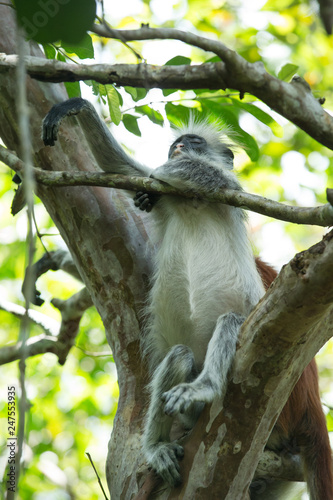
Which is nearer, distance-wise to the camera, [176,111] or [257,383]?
[257,383]

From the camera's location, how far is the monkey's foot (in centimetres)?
334

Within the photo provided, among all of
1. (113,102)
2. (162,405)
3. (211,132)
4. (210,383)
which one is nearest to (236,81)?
(210,383)

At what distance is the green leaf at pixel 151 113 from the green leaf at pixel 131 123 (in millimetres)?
84

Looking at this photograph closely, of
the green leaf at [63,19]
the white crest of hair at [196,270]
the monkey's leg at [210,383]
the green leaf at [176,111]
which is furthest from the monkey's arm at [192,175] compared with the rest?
the green leaf at [63,19]

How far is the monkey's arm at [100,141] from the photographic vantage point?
4555 mm

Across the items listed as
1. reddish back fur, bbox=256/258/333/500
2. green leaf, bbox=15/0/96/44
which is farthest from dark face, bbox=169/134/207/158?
green leaf, bbox=15/0/96/44

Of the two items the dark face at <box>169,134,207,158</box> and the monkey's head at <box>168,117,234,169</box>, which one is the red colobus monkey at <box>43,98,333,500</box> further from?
the monkey's head at <box>168,117,234,169</box>

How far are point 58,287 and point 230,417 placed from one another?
7.41 meters

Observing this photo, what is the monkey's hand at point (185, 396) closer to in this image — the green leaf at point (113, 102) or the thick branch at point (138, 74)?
the thick branch at point (138, 74)

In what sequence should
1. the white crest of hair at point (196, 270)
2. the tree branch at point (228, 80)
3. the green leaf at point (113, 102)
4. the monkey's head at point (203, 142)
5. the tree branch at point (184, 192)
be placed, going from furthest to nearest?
the monkey's head at point (203, 142)
the white crest of hair at point (196, 270)
the green leaf at point (113, 102)
the tree branch at point (184, 192)
the tree branch at point (228, 80)

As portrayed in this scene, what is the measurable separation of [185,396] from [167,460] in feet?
1.37

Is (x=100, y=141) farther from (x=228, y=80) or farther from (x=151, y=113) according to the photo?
(x=228, y=80)

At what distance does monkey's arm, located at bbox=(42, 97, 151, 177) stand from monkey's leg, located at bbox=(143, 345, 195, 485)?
1819 mm

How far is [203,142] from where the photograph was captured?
18.4 ft
